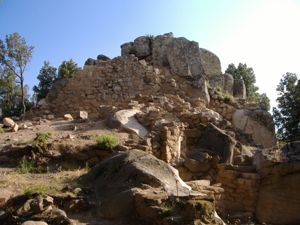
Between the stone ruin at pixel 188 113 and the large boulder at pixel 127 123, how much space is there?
0.08 feet

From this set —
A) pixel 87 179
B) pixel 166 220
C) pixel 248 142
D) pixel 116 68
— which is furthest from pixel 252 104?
pixel 166 220

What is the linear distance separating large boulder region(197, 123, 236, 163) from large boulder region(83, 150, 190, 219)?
327 cm

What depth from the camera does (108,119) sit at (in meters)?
9.88

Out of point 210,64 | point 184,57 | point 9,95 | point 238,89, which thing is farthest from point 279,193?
point 9,95

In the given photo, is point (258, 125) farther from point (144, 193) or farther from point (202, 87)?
point (144, 193)

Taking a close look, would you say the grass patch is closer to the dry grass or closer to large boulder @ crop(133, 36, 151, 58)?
the dry grass

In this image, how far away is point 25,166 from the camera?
7.26 m

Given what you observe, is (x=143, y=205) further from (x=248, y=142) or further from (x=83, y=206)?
(x=248, y=142)

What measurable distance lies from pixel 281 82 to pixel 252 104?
2356 mm

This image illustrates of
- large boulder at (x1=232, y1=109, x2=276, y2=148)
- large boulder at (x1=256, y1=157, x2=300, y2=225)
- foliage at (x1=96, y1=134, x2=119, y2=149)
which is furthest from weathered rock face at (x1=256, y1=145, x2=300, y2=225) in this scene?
large boulder at (x1=232, y1=109, x2=276, y2=148)

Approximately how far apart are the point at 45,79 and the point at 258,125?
Result: 8.94 meters

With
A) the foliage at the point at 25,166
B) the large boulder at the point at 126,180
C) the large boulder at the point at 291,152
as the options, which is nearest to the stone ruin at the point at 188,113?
the large boulder at the point at 291,152

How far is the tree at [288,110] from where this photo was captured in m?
14.9

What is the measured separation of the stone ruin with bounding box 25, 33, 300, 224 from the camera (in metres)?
8.03
